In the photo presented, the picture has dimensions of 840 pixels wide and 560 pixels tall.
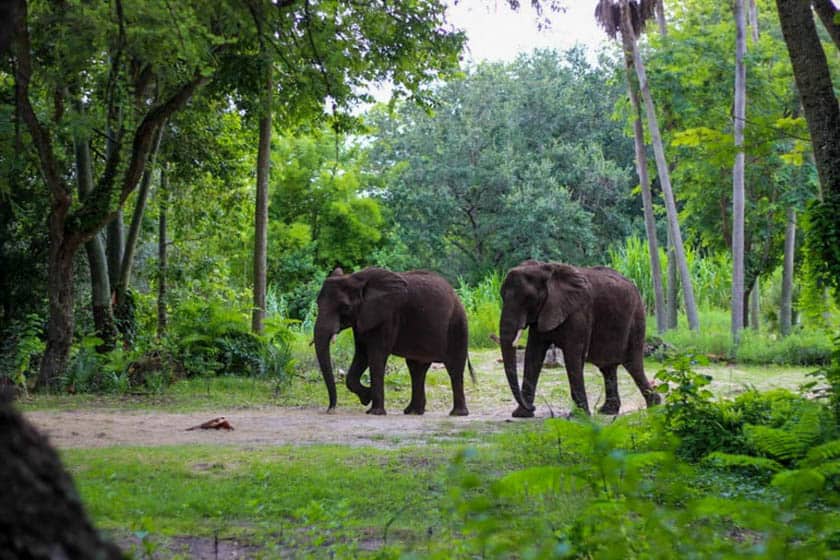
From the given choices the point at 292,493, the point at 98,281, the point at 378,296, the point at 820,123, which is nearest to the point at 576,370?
the point at 378,296

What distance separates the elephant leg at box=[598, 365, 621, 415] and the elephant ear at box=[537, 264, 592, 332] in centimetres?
153

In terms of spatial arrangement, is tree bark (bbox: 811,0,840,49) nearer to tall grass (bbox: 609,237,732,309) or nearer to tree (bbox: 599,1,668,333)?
tree (bbox: 599,1,668,333)

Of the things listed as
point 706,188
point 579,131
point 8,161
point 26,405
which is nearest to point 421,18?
point 8,161

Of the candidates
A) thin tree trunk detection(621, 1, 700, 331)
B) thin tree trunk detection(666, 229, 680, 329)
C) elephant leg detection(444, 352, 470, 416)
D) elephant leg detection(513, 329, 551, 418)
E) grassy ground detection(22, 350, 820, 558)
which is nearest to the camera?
grassy ground detection(22, 350, 820, 558)

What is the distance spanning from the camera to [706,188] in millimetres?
28875

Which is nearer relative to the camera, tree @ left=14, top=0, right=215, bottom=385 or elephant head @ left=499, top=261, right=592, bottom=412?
elephant head @ left=499, top=261, right=592, bottom=412

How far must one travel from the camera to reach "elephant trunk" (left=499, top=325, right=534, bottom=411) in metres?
12.6

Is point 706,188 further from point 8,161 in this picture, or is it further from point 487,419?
point 8,161

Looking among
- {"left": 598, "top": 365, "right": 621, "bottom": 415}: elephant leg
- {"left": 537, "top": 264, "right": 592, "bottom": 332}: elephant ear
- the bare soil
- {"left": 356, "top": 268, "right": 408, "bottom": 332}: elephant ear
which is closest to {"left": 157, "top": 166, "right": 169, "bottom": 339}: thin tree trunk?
the bare soil

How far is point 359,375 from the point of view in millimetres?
→ 14477

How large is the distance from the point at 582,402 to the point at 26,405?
8052 mm

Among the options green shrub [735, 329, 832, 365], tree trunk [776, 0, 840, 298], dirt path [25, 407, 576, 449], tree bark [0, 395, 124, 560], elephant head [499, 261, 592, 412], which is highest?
tree trunk [776, 0, 840, 298]

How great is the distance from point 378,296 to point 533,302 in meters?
2.42

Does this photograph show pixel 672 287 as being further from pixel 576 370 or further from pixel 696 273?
pixel 576 370
